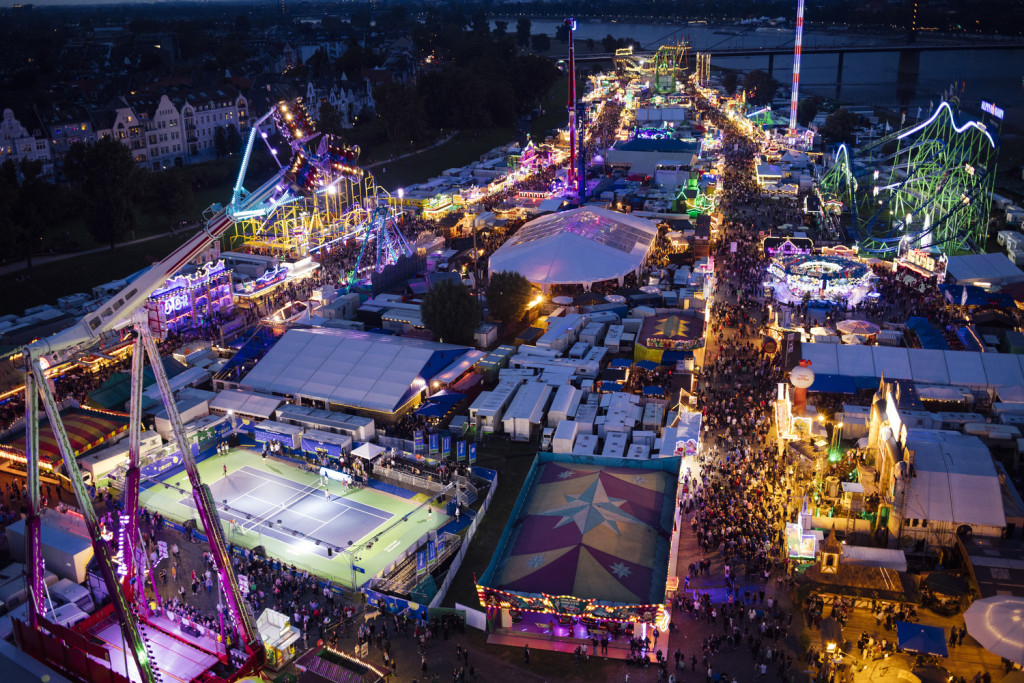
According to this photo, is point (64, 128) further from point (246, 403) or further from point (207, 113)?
point (246, 403)

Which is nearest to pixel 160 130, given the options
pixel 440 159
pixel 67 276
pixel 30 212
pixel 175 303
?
pixel 440 159

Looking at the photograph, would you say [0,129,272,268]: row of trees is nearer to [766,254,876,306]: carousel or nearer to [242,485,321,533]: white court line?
[242,485,321,533]: white court line

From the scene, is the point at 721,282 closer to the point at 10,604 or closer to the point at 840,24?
the point at 10,604

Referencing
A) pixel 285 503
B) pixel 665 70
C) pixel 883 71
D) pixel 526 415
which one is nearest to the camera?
pixel 285 503

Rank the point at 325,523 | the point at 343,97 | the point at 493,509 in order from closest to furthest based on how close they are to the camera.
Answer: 1. the point at 325,523
2. the point at 493,509
3. the point at 343,97

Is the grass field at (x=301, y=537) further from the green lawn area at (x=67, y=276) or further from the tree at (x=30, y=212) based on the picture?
the tree at (x=30, y=212)

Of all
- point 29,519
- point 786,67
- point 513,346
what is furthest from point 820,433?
point 786,67

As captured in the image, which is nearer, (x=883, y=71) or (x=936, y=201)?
(x=936, y=201)
